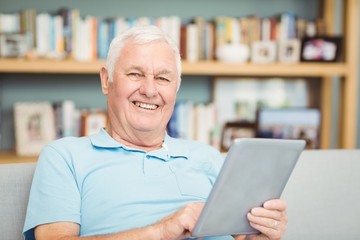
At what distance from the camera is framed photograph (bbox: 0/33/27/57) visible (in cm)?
312

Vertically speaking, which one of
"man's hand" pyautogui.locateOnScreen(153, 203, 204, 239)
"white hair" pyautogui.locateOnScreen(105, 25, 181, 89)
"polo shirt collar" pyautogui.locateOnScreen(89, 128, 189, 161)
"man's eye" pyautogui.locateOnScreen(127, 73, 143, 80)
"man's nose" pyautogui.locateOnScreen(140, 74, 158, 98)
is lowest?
"man's hand" pyautogui.locateOnScreen(153, 203, 204, 239)

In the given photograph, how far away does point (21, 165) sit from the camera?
171 centimetres

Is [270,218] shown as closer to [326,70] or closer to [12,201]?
[12,201]

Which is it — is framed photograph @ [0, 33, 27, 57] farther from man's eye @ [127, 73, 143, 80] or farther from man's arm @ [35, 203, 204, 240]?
man's arm @ [35, 203, 204, 240]

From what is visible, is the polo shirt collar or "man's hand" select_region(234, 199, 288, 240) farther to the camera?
the polo shirt collar

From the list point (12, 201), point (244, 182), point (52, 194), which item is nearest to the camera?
point (244, 182)

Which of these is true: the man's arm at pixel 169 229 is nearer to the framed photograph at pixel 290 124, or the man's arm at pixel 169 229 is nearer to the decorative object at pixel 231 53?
the decorative object at pixel 231 53

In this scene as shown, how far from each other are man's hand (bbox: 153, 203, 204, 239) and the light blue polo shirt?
204mm

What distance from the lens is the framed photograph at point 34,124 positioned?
3.24 m

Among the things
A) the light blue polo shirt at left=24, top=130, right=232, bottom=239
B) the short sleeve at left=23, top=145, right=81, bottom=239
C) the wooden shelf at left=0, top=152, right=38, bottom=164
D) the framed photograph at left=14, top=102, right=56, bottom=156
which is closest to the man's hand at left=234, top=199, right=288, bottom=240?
the light blue polo shirt at left=24, top=130, right=232, bottom=239

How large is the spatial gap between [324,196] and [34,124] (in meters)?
1.78

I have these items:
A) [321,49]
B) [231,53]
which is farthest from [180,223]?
[321,49]

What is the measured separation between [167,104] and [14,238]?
548 millimetres

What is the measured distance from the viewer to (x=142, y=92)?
1.73m
